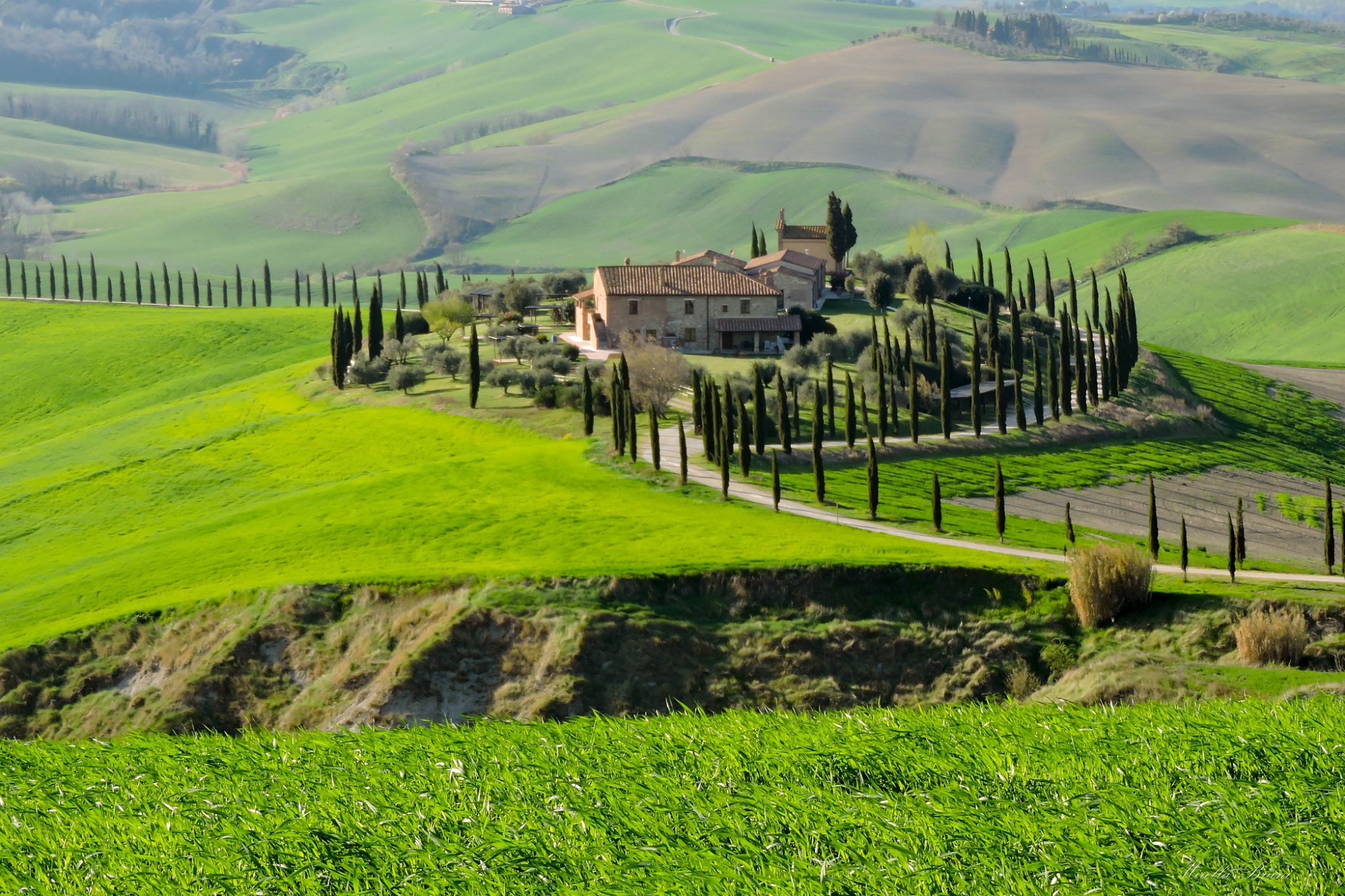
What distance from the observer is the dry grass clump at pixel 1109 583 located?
5012 centimetres

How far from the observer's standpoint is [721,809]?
14.4m

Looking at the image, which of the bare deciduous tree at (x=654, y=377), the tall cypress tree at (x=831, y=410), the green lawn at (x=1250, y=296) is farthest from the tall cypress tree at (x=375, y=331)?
the green lawn at (x=1250, y=296)

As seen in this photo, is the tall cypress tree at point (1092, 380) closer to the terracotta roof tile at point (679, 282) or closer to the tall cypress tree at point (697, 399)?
the terracotta roof tile at point (679, 282)

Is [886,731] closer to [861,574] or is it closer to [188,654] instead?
[861,574]

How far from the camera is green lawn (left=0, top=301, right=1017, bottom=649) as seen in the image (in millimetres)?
57812

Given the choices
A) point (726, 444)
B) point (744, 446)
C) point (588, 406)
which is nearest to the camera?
point (726, 444)

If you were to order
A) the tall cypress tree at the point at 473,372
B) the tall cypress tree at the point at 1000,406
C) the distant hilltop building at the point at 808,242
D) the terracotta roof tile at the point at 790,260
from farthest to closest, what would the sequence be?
the distant hilltop building at the point at 808,242 → the terracotta roof tile at the point at 790,260 → the tall cypress tree at the point at 473,372 → the tall cypress tree at the point at 1000,406

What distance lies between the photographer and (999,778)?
15250mm

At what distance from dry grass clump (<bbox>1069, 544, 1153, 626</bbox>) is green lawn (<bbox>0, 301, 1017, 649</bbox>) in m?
6.42

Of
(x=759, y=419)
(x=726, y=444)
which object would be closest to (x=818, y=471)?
(x=726, y=444)

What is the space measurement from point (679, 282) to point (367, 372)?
24.0 m

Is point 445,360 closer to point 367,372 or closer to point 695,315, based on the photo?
point 367,372

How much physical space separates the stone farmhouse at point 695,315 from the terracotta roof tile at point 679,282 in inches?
2.0

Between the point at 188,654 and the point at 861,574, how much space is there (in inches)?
984
